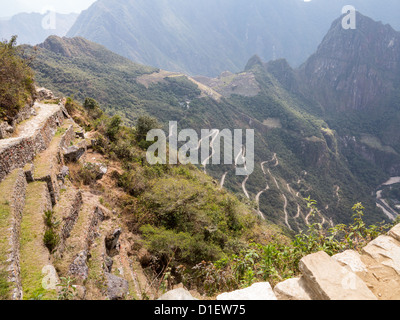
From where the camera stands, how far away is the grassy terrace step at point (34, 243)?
19.4 feet

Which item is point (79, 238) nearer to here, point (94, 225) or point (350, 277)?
point (94, 225)

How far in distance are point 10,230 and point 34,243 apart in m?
0.82

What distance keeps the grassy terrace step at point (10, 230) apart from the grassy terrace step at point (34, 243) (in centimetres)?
22

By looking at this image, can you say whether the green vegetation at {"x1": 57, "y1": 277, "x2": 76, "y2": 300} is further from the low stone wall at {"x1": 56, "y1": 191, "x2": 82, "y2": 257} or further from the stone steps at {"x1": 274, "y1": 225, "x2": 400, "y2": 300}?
the stone steps at {"x1": 274, "y1": 225, "x2": 400, "y2": 300}

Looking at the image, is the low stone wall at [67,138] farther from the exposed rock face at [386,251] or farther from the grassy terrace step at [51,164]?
the exposed rock face at [386,251]

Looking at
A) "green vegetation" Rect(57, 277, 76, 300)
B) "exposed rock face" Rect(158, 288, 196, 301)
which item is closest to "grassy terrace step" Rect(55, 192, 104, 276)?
"green vegetation" Rect(57, 277, 76, 300)

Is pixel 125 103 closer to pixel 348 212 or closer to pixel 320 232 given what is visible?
pixel 320 232

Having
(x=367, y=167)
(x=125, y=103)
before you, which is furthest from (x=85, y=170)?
(x=367, y=167)

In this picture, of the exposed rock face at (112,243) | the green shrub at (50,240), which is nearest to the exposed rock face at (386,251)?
the green shrub at (50,240)

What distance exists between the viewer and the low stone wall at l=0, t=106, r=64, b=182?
935 cm

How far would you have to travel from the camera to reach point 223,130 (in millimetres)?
108188

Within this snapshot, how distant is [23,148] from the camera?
1084 cm

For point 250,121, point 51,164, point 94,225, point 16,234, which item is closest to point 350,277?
point 16,234

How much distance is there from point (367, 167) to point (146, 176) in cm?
18061
